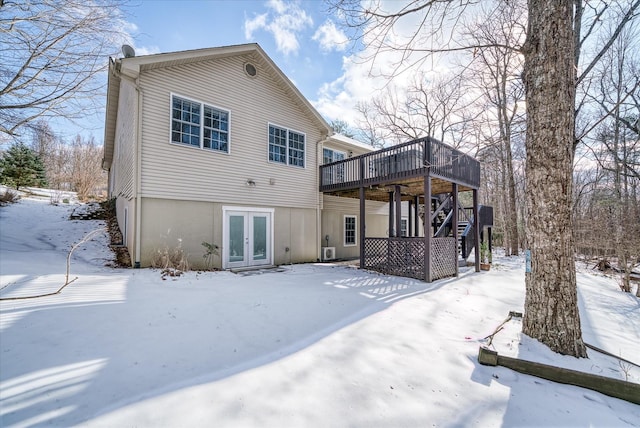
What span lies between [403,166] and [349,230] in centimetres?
522

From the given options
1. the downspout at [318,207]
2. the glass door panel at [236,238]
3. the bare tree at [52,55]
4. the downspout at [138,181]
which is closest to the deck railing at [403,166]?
the downspout at [318,207]

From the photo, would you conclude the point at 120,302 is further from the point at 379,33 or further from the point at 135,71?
the point at 379,33

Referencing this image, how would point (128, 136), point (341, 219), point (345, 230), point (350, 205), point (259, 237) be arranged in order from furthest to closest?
point (350, 205), point (345, 230), point (341, 219), point (259, 237), point (128, 136)

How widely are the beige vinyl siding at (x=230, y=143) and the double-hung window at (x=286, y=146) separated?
21 centimetres

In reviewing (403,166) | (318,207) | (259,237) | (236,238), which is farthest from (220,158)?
(403,166)

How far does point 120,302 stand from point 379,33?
20.8 feet

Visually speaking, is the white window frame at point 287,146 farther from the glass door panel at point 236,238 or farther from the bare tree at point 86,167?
the bare tree at point 86,167

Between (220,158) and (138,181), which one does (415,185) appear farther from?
(138,181)

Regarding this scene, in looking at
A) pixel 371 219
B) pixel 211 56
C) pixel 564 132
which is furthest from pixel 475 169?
pixel 211 56

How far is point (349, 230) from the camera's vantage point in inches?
509

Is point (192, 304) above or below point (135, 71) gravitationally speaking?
below

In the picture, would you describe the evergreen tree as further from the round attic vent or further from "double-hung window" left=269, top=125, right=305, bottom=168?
"double-hung window" left=269, top=125, right=305, bottom=168

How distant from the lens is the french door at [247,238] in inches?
332

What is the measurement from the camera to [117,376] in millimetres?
2363
